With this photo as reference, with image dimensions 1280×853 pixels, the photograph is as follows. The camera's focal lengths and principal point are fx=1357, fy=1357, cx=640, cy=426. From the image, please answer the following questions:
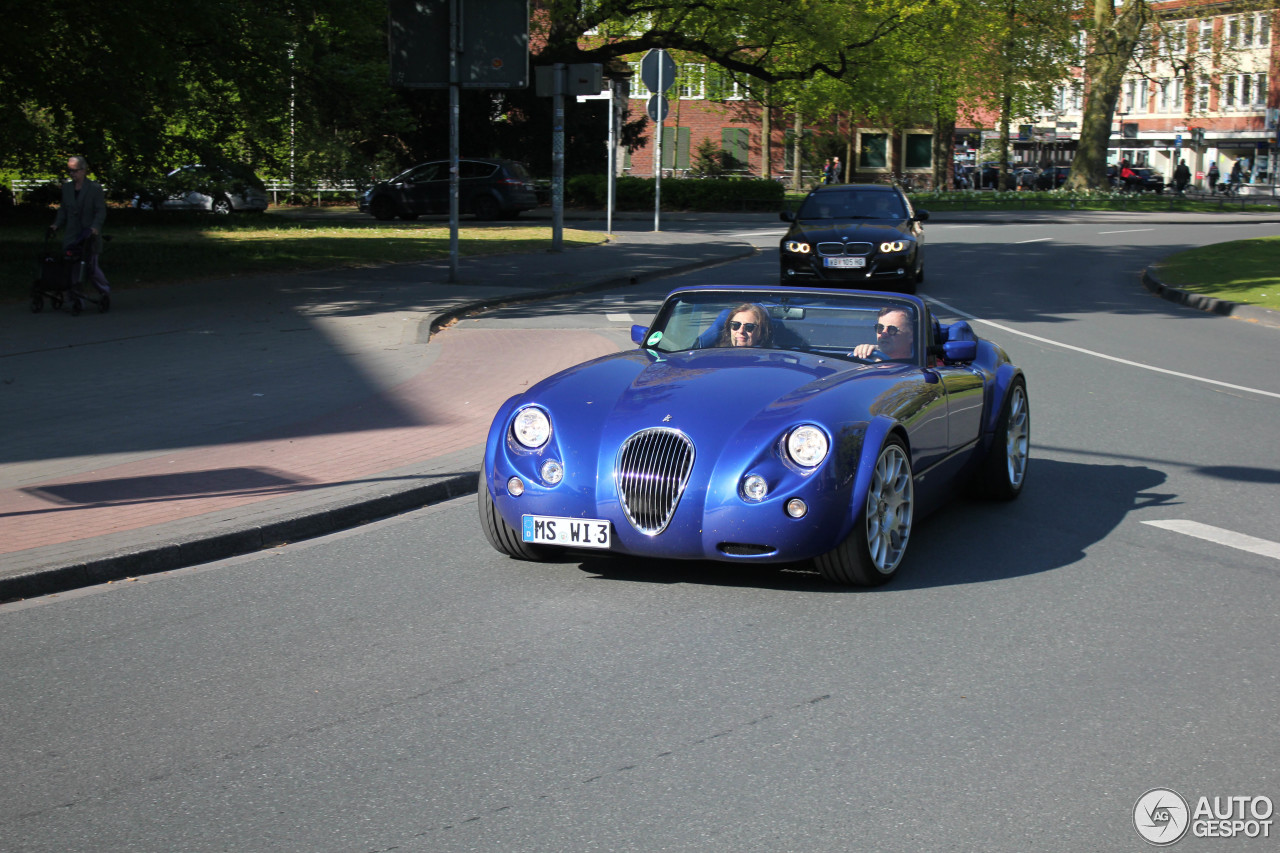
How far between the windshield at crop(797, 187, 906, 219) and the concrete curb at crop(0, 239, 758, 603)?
13584 mm

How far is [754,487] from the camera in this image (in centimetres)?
546

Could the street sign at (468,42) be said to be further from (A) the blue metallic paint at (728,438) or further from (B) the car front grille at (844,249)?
(A) the blue metallic paint at (728,438)

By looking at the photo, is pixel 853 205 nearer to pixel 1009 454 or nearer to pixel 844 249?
pixel 844 249

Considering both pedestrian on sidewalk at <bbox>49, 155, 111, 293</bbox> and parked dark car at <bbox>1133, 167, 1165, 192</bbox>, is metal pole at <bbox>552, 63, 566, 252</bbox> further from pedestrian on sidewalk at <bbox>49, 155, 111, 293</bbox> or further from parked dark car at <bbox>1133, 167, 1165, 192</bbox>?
parked dark car at <bbox>1133, 167, 1165, 192</bbox>

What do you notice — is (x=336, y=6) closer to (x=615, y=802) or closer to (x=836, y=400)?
(x=836, y=400)

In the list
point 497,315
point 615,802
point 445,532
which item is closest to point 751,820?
point 615,802

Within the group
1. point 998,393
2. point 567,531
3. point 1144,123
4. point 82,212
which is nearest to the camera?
point 567,531

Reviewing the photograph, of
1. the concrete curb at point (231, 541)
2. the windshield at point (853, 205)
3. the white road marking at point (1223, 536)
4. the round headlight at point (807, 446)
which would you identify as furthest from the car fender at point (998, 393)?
the windshield at point (853, 205)

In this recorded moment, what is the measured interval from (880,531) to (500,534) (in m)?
1.71

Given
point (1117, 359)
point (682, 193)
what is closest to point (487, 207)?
point (682, 193)

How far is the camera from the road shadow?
19.7ft

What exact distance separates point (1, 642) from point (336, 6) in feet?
54.5

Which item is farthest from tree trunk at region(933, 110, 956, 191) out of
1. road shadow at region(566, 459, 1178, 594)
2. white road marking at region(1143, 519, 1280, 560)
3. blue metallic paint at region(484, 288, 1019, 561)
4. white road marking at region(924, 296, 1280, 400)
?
blue metallic paint at region(484, 288, 1019, 561)

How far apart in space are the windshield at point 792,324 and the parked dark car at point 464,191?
97.0 ft
